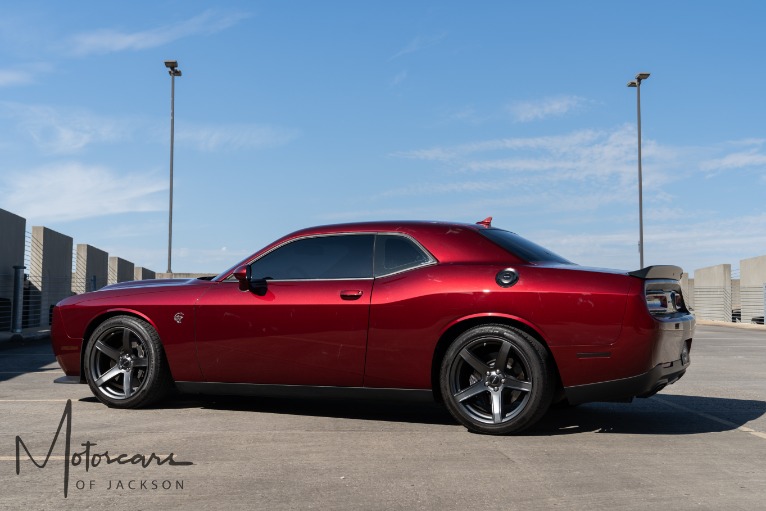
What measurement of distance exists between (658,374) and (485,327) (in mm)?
1179

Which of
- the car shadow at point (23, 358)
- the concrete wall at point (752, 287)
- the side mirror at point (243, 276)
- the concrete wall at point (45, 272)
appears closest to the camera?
the side mirror at point (243, 276)

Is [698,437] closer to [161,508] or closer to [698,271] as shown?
[161,508]

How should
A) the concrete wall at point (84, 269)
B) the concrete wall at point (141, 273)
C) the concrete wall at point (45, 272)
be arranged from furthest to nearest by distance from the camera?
the concrete wall at point (141, 273) → the concrete wall at point (84, 269) → the concrete wall at point (45, 272)

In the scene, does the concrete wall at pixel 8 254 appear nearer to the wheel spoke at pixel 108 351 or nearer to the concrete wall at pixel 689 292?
the wheel spoke at pixel 108 351

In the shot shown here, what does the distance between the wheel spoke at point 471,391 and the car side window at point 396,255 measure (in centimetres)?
95

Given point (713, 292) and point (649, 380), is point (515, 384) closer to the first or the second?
point (649, 380)

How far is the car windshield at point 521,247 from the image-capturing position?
593 cm

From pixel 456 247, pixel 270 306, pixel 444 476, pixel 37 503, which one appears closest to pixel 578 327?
pixel 456 247

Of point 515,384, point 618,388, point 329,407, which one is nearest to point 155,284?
point 329,407

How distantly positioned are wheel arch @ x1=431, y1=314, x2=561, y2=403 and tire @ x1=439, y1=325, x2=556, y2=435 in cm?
5

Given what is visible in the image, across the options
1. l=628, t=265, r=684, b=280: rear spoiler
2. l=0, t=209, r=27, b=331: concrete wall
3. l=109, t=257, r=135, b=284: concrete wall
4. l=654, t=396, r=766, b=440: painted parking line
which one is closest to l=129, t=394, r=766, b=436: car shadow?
Result: l=654, t=396, r=766, b=440: painted parking line

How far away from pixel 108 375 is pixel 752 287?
104ft

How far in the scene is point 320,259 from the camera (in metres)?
6.27

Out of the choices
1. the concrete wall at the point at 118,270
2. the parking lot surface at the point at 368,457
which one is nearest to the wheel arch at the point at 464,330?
the parking lot surface at the point at 368,457
